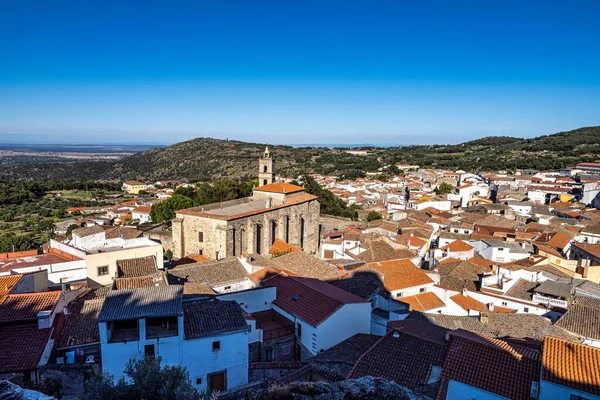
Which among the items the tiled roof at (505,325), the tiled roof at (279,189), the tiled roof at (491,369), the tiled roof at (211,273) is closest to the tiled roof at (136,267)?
the tiled roof at (211,273)

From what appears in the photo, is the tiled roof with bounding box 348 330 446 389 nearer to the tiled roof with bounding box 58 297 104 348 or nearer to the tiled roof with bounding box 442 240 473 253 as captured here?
the tiled roof with bounding box 58 297 104 348

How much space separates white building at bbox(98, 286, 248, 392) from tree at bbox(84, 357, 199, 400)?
11.0ft

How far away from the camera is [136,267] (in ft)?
63.9

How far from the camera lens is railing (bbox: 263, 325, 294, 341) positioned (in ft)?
45.9

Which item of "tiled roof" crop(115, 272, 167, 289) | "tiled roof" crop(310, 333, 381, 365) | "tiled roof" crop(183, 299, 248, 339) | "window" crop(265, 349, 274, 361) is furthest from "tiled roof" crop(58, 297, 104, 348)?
"tiled roof" crop(310, 333, 381, 365)

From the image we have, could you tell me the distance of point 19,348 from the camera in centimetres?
1062

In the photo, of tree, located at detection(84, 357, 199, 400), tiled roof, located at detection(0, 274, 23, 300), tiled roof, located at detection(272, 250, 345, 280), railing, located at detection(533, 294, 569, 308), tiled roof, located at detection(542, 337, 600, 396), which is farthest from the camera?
tiled roof, located at detection(272, 250, 345, 280)

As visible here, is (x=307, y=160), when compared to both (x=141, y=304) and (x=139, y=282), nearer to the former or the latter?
(x=139, y=282)

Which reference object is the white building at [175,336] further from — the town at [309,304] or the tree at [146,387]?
the tree at [146,387]

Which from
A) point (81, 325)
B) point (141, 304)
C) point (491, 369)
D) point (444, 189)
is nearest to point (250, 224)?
point (81, 325)

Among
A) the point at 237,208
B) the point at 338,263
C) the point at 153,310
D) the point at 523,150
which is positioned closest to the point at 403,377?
the point at 153,310

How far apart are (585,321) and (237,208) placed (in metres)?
22.8

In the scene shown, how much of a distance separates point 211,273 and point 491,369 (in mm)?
13643

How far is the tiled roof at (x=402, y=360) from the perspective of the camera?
35.4ft
